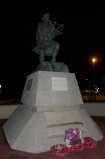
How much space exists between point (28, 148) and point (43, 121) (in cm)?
111

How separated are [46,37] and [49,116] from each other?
12.2ft

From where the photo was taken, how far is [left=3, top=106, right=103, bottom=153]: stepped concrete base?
691 cm

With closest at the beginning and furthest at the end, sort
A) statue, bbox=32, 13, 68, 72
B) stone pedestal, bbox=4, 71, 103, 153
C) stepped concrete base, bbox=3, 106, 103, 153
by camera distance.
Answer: stepped concrete base, bbox=3, 106, 103, 153, stone pedestal, bbox=4, 71, 103, 153, statue, bbox=32, 13, 68, 72

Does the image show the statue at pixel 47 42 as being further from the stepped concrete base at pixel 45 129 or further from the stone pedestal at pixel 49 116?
the stepped concrete base at pixel 45 129

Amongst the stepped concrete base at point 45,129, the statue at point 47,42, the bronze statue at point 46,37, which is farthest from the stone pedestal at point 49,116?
the bronze statue at point 46,37

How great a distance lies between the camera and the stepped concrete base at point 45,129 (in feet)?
22.7

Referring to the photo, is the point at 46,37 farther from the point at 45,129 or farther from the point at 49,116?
the point at 45,129

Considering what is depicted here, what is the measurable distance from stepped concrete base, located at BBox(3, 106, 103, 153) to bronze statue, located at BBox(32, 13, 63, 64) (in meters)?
2.83

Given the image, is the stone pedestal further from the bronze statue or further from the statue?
the bronze statue

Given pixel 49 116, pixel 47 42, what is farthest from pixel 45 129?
pixel 47 42

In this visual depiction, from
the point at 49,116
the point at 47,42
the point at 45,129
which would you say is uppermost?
the point at 47,42

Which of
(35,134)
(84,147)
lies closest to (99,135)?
(84,147)

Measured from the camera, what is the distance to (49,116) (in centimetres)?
777

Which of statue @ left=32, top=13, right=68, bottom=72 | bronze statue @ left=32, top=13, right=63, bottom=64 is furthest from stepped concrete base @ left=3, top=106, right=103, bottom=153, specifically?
bronze statue @ left=32, top=13, right=63, bottom=64
